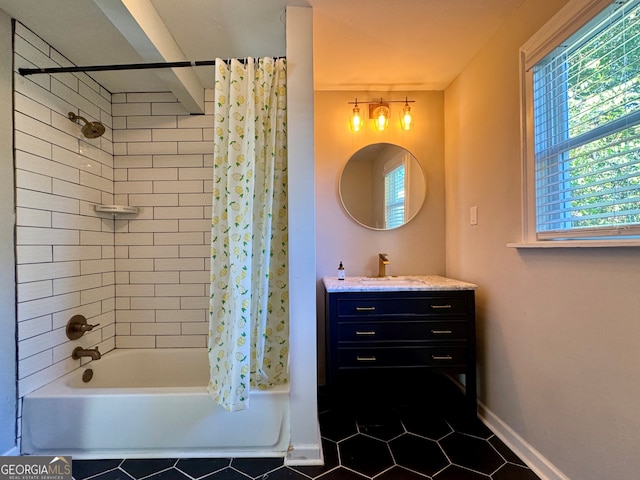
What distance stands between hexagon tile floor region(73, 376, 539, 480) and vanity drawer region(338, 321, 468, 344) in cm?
44

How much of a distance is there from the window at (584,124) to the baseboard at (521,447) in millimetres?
1026

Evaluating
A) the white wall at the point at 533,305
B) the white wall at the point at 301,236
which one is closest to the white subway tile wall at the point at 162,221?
the white wall at the point at 301,236

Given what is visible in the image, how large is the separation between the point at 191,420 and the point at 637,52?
2394 mm

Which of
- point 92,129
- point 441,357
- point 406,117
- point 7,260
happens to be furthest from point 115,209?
point 441,357

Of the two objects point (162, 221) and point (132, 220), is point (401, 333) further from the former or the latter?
point (132, 220)

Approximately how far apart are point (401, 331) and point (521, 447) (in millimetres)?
786

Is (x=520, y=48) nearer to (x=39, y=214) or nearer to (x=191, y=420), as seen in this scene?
(x=191, y=420)

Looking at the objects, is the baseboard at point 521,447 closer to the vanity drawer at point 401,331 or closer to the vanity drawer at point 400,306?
the vanity drawer at point 401,331

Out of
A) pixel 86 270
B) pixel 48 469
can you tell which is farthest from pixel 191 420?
pixel 86 270

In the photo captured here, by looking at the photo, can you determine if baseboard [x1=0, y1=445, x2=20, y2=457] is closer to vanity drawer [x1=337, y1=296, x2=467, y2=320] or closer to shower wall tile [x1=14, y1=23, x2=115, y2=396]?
shower wall tile [x1=14, y1=23, x2=115, y2=396]

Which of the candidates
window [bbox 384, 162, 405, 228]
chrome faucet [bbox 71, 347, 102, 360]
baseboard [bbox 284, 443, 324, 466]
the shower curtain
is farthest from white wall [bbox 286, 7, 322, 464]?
chrome faucet [bbox 71, 347, 102, 360]

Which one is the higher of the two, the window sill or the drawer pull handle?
the window sill

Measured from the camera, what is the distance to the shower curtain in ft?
4.79

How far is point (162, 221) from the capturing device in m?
2.27
